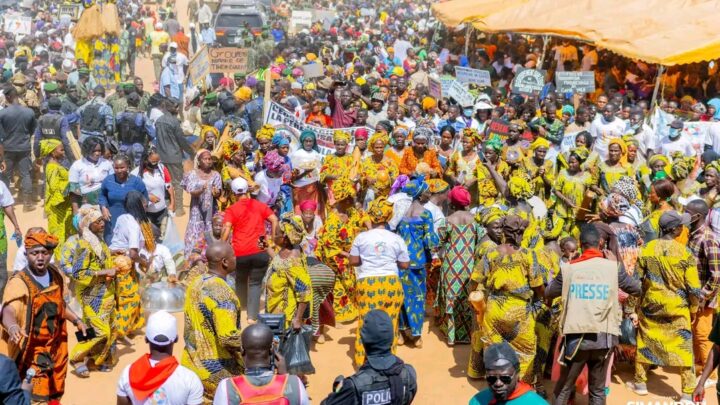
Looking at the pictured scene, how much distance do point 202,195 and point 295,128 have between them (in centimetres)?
309

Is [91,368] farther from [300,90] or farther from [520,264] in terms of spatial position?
[300,90]

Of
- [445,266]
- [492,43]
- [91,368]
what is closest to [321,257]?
[445,266]

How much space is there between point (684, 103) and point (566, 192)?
22.0 ft

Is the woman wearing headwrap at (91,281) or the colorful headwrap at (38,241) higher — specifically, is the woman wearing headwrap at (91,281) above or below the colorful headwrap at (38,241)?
below

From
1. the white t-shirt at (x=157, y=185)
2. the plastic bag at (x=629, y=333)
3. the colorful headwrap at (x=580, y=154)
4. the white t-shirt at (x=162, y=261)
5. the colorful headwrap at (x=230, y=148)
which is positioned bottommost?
the white t-shirt at (x=162, y=261)

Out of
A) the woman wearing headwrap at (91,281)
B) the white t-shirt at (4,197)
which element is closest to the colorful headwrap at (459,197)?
the woman wearing headwrap at (91,281)

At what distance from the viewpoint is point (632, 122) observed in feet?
47.1

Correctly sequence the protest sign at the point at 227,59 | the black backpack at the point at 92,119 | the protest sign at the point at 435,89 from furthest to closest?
1. the protest sign at the point at 227,59
2. the protest sign at the point at 435,89
3. the black backpack at the point at 92,119

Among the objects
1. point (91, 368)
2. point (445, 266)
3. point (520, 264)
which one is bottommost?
point (91, 368)

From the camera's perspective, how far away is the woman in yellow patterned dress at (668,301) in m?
7.80

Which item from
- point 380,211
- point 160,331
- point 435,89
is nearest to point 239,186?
point 380,211

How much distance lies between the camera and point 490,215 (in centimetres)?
820

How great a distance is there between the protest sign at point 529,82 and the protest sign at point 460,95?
1.69 meters

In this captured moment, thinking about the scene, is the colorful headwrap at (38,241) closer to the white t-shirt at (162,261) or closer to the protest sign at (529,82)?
the white t-shirt at (162,261)
